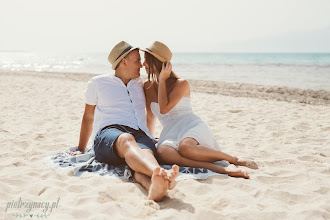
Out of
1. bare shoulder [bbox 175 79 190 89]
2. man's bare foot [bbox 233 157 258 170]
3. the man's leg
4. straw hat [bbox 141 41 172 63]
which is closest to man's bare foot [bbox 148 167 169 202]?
the man's leg

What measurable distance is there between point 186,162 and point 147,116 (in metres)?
0.90

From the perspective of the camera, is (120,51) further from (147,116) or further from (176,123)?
(176,123)

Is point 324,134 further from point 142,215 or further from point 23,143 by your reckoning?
point 23,143

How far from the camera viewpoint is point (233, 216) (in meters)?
2.16

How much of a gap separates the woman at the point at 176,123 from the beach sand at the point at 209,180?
0.93 ft

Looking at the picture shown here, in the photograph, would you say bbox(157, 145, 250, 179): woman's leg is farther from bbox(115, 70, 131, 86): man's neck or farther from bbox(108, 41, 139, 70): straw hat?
bbox(108, 41, 139, 70): straw hat

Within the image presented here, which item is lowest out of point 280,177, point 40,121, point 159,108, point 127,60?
point 40,121

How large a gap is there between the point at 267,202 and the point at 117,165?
1.54 m

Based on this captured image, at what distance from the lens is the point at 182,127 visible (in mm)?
3373

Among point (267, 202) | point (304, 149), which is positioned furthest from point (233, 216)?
point (304, 149)

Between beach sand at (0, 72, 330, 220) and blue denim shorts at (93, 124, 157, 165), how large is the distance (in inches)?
11.0

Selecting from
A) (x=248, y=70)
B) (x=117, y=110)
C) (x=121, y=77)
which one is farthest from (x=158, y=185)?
(x=248, y=70)

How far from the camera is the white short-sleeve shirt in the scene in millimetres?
3379

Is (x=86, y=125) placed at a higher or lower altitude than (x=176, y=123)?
lower
